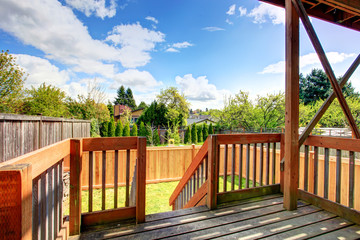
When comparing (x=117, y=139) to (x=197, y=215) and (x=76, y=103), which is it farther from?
(x=76, y=103)

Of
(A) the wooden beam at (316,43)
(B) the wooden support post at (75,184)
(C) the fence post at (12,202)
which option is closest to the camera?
(C) the fence post at (12,202)

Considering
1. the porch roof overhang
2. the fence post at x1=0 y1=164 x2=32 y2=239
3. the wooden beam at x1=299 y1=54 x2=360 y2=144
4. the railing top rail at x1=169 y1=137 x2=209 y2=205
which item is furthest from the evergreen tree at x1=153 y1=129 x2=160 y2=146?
the fence post at x1=0 y1=164 x2=32 y2=239

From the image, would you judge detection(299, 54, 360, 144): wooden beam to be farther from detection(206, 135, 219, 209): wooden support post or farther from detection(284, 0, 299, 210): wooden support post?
detection(206, 135, 219, 209): wooden support post

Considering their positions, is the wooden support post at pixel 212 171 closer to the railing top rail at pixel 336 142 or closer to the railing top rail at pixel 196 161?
the railing top rail at pixel 196 161

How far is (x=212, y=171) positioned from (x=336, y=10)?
3.01m

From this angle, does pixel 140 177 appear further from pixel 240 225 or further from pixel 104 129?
pixel 104 129

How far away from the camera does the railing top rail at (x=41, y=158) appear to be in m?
0.81

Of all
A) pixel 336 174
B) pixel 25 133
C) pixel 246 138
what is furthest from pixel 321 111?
pixel 25 133

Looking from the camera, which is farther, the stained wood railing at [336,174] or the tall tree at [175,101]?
the tall tree at [175,101]

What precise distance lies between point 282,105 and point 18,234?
47.1 feet

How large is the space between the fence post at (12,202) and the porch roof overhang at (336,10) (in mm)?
2912

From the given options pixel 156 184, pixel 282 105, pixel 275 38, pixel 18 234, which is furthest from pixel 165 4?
pixel 282 105

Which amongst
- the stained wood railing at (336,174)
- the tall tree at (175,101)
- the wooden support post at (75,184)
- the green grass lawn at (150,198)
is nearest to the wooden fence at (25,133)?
the wooden support post at (75,184)

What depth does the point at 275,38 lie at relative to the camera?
7320mm
